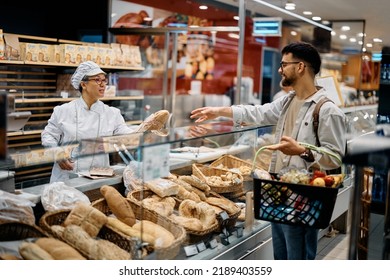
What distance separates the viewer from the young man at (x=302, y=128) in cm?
304

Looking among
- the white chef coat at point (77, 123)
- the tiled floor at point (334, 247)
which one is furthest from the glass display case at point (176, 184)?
the white chef coat at point (77, 123)

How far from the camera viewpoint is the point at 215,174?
13.0 ft

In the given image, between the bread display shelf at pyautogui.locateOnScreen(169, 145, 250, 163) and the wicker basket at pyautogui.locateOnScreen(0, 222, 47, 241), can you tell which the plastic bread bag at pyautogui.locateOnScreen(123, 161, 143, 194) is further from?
the wicker basket at pyautogui.locateOnScreen(0, 222, 47, 241)

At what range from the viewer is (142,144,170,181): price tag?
246cm

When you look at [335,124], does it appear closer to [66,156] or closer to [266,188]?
[266,188]

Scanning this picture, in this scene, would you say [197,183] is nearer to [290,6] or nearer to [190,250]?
[190,250]

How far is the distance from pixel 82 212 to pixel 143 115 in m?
5.11

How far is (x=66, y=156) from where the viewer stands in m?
3.03

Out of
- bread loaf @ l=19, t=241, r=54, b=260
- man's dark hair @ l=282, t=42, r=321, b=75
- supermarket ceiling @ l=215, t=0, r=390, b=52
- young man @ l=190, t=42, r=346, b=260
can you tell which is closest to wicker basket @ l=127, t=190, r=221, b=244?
young man @ l=190, t=42, r=346, b=260

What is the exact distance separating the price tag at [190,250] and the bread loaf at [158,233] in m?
0.12

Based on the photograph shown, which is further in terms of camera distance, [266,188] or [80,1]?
[80,1]
